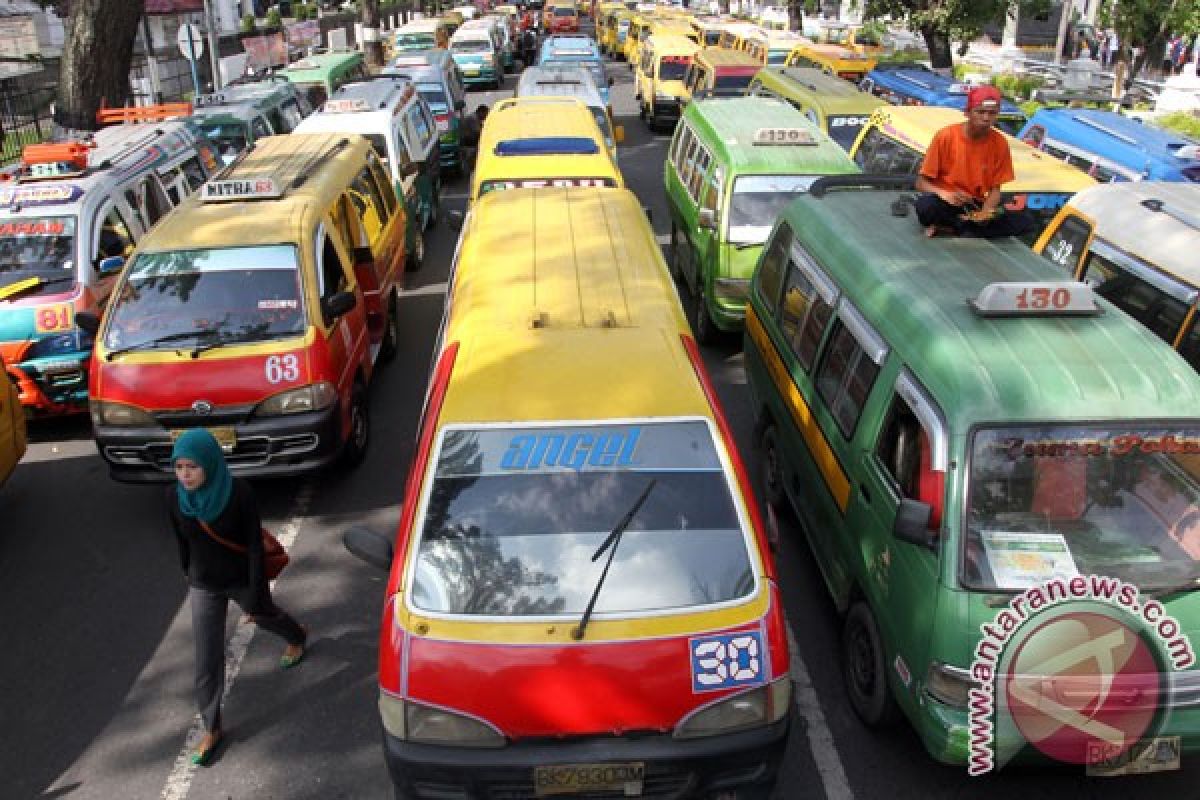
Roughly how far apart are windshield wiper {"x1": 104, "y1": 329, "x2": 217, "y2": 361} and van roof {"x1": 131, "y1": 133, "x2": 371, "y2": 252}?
2.62ft

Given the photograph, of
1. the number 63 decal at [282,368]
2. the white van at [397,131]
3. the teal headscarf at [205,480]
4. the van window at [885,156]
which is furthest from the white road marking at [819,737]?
the white van at [397,131]

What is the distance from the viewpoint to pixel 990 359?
171 inches

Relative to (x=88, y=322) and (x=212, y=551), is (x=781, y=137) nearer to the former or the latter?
(x=88, y=322)

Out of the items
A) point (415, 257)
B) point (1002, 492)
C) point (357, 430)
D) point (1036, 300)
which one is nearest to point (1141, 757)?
point (1002, 492)

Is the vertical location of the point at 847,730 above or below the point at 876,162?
below

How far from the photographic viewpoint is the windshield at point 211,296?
6934 mm

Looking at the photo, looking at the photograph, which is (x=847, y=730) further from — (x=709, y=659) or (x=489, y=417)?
(x=489, y=417)

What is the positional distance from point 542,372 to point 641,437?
625 millimetres

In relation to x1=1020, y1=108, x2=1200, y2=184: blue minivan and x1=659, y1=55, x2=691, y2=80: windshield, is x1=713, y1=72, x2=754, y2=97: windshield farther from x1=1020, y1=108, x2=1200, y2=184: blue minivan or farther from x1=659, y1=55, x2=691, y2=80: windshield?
x1=1020, y1=108, x2=1200, y2=184: blue minivan

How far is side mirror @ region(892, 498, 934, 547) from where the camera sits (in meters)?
4.09

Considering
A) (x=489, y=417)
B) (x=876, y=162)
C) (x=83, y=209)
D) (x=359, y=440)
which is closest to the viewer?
(x=489, y=417)

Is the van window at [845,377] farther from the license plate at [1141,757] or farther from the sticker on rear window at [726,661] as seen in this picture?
the license plate at [1141,757]

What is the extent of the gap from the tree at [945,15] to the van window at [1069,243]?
1452 centimetres

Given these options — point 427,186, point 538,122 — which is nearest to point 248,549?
point 538,122
